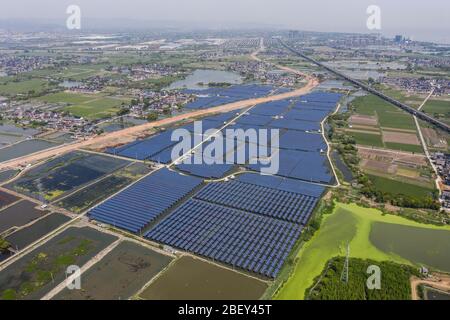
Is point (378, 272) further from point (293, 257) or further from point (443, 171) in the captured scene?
point (443, 171)

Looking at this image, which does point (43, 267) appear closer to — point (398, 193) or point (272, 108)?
point (398, 193)

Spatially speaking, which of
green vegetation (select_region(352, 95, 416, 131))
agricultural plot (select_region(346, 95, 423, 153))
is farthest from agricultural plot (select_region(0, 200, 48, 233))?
green vegetation (select_region(352, 95, 416, 131))

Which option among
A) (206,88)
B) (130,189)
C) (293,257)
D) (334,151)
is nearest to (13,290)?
(130,189)

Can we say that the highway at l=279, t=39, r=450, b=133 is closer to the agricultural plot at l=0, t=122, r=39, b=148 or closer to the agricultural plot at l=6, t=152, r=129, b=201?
the agricultural plot at l=6, t=152, r=129, b=201

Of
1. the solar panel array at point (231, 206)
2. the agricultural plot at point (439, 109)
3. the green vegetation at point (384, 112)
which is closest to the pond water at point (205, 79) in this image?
the green vegetation at point (384, 112)

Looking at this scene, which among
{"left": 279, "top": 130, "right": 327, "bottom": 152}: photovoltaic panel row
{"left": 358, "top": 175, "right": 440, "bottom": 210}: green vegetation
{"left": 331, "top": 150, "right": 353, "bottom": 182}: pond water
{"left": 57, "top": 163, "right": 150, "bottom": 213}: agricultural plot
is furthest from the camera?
{"left": 279, "top": 130, "right": 327, "bottom": 152}: photovoltaic panel row

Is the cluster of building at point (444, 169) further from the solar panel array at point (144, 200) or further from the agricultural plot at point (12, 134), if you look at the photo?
the agricultural plot at point (12, 134)

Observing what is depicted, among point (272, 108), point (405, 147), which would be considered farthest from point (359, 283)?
point (272, 108)
